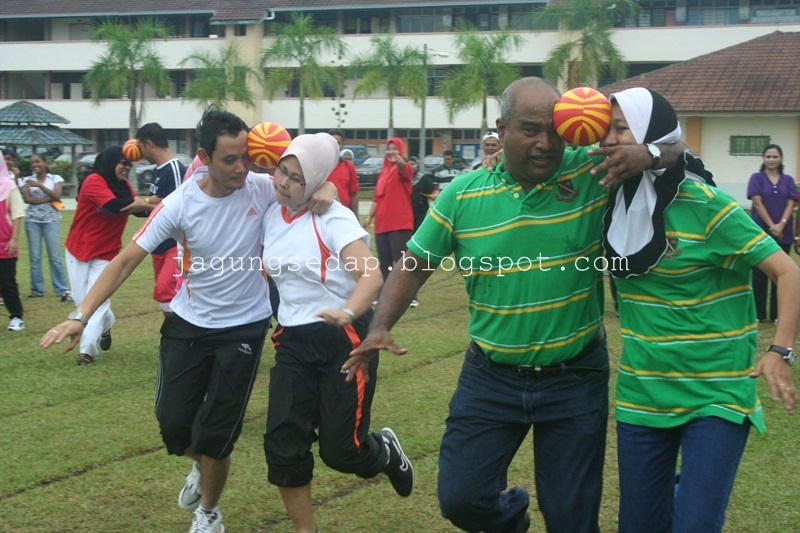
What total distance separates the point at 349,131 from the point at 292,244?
55.0 meters

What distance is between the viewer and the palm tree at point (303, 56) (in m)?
51.3

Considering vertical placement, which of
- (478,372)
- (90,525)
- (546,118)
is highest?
(546,118)

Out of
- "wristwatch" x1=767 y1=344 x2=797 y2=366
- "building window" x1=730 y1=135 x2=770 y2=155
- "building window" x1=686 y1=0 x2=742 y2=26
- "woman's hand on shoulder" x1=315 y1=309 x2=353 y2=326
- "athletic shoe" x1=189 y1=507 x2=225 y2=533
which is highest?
"building window" x1=686 y1=0 x2=742 y2=26

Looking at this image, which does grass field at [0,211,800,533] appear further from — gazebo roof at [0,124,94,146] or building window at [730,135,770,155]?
gazebo roof at [0,124,94,146]

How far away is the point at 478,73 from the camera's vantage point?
46969 millimetres

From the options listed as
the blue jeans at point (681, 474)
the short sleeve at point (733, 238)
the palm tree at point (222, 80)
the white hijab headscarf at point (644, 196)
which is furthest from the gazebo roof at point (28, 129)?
the short sleeve at point (733, 238)

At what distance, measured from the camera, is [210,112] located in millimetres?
5039

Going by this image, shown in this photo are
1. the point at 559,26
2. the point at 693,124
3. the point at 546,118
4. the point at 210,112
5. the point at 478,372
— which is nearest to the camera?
the point at 546,118

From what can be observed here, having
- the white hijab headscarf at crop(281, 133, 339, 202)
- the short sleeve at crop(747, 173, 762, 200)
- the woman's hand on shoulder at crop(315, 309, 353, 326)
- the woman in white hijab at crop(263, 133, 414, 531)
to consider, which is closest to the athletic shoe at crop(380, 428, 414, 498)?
the woman in white hijab at crop(263, 133, 414, 531)

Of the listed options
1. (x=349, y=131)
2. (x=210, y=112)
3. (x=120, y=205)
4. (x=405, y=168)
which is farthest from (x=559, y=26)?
(x=210, y=112)

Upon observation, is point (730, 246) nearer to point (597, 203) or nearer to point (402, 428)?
point (597, 203)

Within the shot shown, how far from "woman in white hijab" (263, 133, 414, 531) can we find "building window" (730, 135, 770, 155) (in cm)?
3287

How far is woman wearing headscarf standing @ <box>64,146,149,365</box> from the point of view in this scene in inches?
358

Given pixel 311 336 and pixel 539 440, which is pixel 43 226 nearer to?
pixel 311 336
